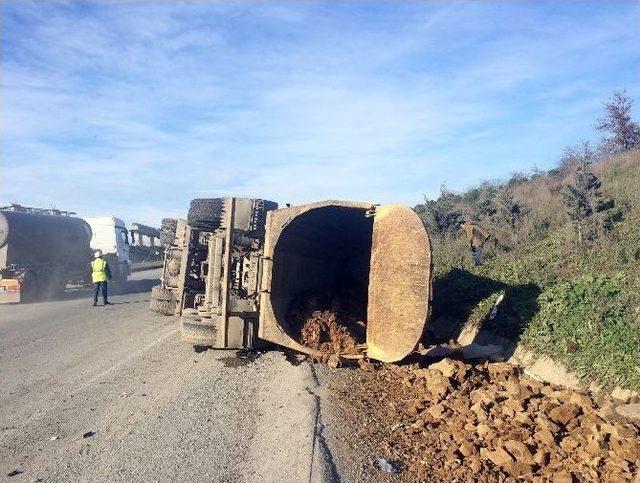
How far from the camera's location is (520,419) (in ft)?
16.1

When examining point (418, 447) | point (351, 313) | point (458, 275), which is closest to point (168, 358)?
point (351, 313)

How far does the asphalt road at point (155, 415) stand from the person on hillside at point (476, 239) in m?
5.56

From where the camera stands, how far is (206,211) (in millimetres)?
8984

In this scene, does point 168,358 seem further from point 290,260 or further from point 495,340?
point 495,340

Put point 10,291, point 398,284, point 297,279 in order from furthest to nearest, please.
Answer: point 10,291 → point 297,279 → point 398,284

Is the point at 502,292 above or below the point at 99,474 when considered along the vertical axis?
above

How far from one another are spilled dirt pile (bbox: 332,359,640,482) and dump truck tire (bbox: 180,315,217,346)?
195cm

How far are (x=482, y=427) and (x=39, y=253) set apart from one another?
16.0 metres

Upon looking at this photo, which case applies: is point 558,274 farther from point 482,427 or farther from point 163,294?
point 163,294

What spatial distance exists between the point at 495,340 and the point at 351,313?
2.33 m

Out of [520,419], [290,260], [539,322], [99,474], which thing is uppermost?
[290,260]

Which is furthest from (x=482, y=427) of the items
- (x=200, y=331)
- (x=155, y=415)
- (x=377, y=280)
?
(x=200, y=331)

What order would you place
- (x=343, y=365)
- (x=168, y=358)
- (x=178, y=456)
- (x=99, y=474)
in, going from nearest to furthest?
1. (x=99, y=474)
2. (x=178, y=456)
3. (x=343, y=365)
4. (x=168, y=358)

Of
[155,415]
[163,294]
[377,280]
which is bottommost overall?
[155,415]
